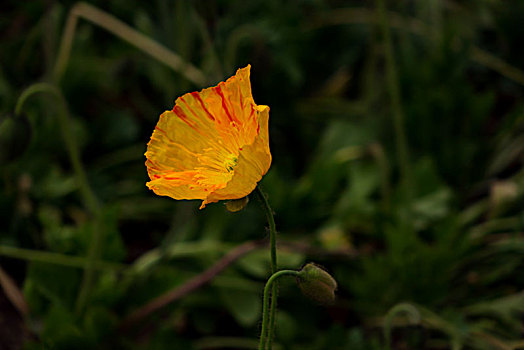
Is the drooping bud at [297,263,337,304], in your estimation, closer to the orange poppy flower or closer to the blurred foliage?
the orange poppy flower

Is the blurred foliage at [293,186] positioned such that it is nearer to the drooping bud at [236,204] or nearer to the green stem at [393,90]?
the green stem at [393,90]

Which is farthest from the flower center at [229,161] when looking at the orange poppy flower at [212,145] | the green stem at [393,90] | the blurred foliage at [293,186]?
the green stem at [393,90]

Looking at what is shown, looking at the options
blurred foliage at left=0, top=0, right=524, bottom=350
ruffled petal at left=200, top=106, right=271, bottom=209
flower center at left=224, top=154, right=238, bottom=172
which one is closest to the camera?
ruffled petal at left=200, top=106, right=271, bottom=209

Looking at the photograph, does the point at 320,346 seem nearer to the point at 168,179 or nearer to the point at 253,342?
the point at 253,342

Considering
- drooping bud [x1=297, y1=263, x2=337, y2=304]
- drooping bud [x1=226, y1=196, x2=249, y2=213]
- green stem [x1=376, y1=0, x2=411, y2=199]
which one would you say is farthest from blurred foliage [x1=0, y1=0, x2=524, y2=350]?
drooping bud [x1=226, y1=196, x2=249, y2=213]

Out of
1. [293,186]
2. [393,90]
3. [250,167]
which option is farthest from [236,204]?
[293,186]

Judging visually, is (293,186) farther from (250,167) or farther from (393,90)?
(250,167)
